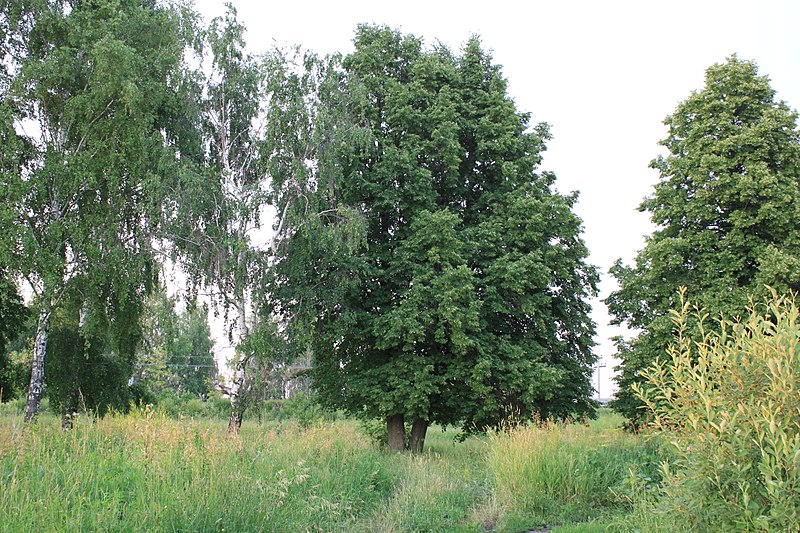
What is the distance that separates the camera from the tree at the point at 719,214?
48.7ft

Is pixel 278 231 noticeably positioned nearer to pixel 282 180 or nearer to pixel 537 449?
pixel 282 180

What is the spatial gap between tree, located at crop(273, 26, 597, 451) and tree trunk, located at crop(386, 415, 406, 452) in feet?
0.12

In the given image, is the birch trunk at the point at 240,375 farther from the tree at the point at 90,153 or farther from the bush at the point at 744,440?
the bush at the point at 744,440

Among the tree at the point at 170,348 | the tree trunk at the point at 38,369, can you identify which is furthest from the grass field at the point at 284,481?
the tree trunk at the point at 38,369

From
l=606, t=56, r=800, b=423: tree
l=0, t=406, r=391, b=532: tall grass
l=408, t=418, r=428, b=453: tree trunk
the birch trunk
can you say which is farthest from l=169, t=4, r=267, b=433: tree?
l=606, t=56, r=800, b=423: tree

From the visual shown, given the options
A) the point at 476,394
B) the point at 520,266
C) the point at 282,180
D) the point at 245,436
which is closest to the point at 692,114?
the point at 520,266

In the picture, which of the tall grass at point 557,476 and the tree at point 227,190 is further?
the tree at point 227,190

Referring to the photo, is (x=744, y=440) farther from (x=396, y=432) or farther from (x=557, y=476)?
(x=396, y=432)

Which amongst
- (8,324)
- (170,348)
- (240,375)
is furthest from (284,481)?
(8,324)

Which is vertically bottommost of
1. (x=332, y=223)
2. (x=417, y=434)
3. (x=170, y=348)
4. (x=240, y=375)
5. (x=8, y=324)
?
(x=417, y=434)

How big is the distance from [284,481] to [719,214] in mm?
13782

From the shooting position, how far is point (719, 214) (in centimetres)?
1598

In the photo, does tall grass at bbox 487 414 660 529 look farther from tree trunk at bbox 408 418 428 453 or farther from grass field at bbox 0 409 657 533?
tree trunk at bbox 408 418 428 453

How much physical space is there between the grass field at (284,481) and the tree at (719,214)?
17.6ft
